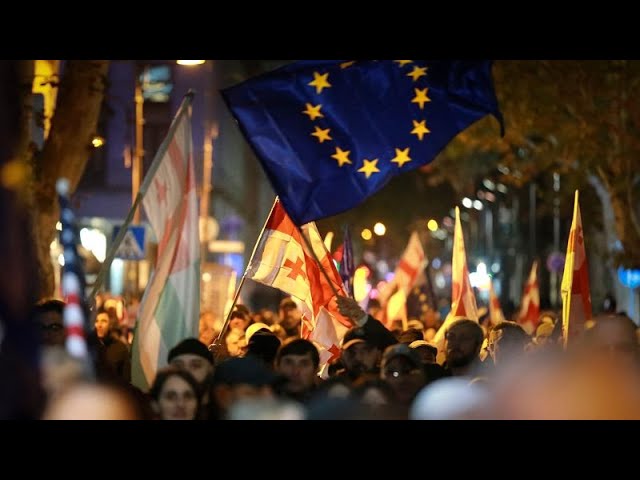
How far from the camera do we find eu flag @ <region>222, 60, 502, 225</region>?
9.40 metres

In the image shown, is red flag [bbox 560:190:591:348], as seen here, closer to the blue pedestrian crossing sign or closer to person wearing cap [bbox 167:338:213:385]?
person wearing cap [bbox 167:338:213:385]

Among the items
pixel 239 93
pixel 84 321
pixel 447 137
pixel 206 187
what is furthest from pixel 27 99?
pixel 206 187

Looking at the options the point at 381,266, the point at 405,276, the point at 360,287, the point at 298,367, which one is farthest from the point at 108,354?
the point at 381,266

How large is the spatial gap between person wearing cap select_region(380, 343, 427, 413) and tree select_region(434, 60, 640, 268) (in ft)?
56.2

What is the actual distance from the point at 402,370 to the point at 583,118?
17.9 m

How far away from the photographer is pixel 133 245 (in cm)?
1655

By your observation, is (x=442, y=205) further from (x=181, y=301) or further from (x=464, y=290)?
(x=181, y=301)

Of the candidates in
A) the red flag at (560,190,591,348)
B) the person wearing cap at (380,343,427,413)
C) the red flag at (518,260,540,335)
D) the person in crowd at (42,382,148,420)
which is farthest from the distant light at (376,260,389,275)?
the person in crowd at (42,382,148,420)

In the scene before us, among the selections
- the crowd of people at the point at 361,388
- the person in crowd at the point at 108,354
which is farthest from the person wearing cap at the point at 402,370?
the person in crowd at the point at 108,354

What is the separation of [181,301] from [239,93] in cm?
190

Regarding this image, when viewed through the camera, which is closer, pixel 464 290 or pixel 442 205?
pixel 464 290
